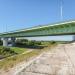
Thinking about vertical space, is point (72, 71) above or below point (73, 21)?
below

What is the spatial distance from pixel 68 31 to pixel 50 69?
1774 inches

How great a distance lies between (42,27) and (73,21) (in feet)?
62.7

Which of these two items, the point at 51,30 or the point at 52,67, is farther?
the point at 51,30

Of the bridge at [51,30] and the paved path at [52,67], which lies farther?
the bridge at [51,30]

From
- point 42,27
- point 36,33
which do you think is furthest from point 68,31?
point 36,33

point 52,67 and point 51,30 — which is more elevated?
point 51,30

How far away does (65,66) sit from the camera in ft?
52.5

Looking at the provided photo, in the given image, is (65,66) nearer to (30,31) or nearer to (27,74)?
(27,74)

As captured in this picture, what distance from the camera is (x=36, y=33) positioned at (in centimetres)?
8031

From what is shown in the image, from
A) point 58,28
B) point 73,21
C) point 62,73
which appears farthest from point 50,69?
point 58,28

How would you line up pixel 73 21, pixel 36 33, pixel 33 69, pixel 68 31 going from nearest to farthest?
pixel 33 69 < pixel 73 21 < pixel 68 31 < pixel 36 33

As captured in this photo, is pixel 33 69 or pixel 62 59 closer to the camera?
pixel 33 69

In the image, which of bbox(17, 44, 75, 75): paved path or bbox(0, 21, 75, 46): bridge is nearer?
bbox(17, 44, 75, 75): paved path

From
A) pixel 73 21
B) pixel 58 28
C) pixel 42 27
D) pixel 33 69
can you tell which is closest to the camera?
pixel 33 69
